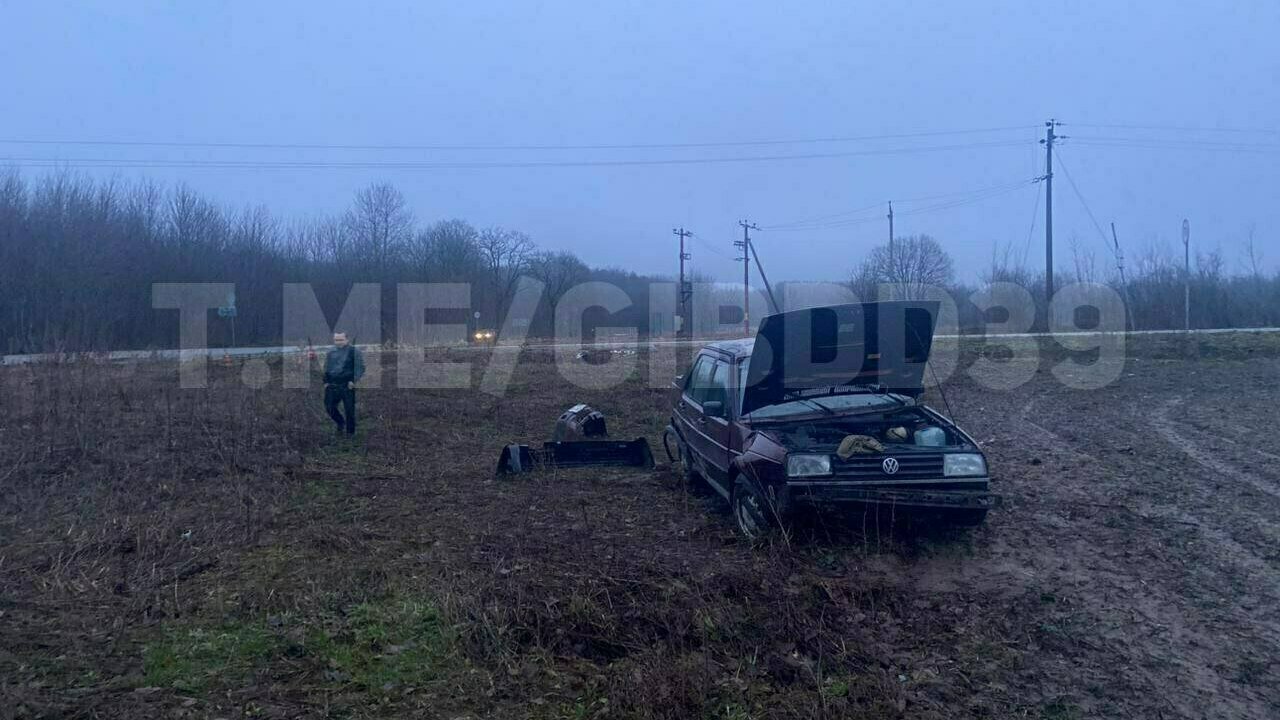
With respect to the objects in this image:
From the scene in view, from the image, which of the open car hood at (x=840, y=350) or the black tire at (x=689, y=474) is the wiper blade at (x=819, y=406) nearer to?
the open car hood at (x=840, y=350)

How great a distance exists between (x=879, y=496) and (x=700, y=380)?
3.23 m

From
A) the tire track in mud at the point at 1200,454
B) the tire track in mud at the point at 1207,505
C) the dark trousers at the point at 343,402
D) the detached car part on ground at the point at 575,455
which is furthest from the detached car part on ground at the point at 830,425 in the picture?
the dark trousers at the point at 343,402

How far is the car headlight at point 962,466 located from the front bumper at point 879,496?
0.12 m

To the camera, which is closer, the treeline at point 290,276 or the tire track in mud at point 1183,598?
the tire track in mud at point 1183,598

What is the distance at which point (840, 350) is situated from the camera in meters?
8.02

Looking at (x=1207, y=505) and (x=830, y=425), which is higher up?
(x=830, y=425)

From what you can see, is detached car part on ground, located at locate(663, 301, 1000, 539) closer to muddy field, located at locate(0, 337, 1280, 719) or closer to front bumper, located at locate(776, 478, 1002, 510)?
front bumper, located at locate(776, 478, 1002, 510)

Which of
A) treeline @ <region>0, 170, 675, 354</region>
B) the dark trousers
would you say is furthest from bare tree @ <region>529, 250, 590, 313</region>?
the dark trousers

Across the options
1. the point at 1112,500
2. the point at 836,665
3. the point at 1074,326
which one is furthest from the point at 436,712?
the point at 1074,326

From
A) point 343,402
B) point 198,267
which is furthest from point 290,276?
point 343,402

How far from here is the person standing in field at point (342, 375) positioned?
41.0 feet

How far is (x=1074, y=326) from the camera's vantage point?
30.0m

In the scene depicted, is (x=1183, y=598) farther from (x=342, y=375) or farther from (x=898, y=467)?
(x=342, y=375)

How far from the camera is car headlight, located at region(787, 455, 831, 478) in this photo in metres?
6.41
